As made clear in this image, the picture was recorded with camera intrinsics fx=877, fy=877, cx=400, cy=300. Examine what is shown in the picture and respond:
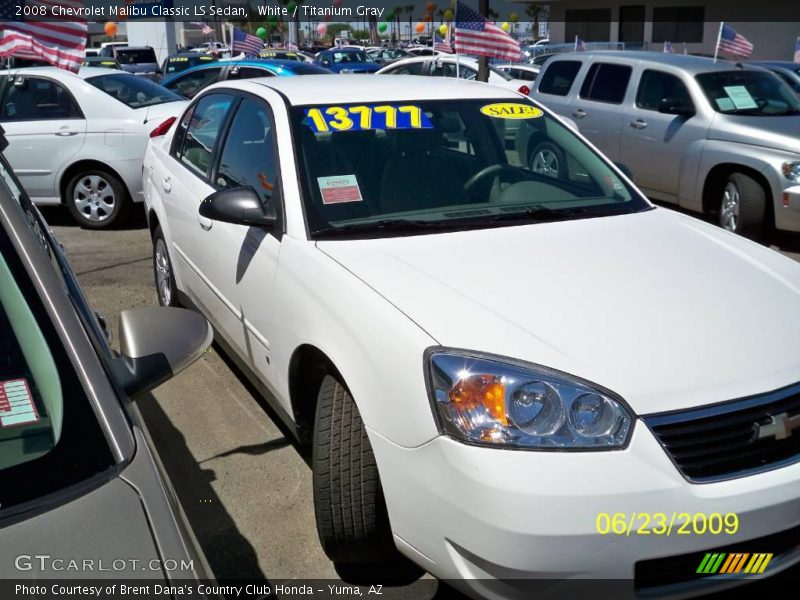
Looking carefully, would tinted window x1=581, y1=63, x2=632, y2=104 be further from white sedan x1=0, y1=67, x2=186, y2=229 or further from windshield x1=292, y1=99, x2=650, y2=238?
windshield x1=292, y1=99, x2=650, y2=238

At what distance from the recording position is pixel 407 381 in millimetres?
2525

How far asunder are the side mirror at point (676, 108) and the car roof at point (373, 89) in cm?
467

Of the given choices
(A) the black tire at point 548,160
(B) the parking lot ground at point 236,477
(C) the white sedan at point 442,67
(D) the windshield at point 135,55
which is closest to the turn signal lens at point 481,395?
(B) the parking lot ground at point 236,477

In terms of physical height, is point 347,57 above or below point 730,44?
below

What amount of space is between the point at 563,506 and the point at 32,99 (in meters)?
7.88

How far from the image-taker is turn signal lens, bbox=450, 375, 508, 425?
2424 mm

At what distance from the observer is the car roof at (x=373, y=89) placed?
3.99 meters

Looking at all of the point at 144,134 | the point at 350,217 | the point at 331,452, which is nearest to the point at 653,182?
the point at 144,134

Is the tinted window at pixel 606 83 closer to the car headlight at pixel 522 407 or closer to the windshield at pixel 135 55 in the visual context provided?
the car headlight at pixel 522 407

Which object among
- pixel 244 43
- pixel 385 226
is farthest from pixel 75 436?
pixel 244 43

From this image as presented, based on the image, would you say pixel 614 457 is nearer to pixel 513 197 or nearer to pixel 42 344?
pixel 42 344

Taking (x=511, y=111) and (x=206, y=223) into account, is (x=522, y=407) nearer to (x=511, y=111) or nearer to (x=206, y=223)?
(x=511, y=111)

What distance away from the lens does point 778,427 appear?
2498 mm

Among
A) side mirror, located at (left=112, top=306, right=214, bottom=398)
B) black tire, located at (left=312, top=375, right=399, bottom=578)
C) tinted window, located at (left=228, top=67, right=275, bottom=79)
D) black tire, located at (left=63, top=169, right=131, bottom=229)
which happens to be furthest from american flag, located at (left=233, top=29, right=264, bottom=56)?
side mirror, located at (left=112, top=306, right=214, bottom=398)
